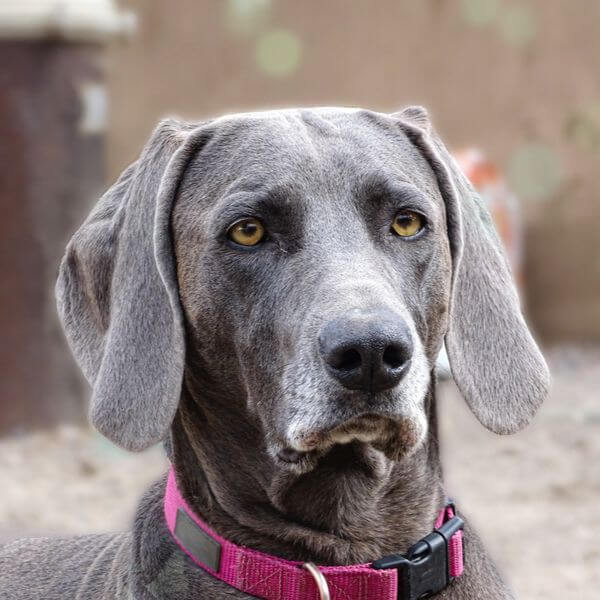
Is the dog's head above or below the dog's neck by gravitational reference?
above

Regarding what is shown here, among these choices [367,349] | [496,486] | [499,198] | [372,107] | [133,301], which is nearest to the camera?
[367,349]

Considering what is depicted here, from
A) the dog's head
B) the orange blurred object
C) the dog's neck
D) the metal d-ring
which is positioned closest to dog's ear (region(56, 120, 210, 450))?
the dog's head

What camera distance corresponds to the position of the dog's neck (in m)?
3.02

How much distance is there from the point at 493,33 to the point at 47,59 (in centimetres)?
353

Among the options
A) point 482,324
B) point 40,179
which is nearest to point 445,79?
point 40,179

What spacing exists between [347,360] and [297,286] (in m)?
0.29

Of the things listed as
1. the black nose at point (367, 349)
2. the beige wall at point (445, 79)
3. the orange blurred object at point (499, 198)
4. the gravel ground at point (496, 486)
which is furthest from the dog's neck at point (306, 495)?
the beige wall at point (445, 79)

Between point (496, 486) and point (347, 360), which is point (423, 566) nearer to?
point (347, 360)

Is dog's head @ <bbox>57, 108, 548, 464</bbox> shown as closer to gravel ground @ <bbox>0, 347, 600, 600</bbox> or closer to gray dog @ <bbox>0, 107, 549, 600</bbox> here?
gray dog @ <bbox>0, 107, 549, 600</bbox>

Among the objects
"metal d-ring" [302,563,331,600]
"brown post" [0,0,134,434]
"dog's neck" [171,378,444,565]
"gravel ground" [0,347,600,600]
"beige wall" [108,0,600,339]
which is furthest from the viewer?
"beige wall" [108,0,600,339]

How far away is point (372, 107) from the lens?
31.4 ft

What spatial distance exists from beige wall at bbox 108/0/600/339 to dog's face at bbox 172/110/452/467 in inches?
245

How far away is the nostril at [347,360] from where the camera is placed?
269cm

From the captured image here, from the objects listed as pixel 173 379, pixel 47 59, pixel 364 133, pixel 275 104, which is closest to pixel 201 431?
pixel 173 379
